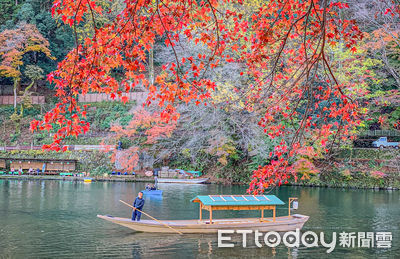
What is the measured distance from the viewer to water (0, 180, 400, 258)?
1093cm

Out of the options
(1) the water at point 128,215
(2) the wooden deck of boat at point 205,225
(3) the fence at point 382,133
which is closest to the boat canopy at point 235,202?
(2) the wooden deck of boat at point 205,225

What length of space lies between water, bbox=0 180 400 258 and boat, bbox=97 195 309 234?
0.31 meters

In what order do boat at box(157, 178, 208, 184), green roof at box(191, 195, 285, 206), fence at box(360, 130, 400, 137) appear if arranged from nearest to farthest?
1. green roof at box(191, 195, 285, 206)
2. boat at box(157, 178, 208, 184)
3. fence at box(360, 130, 400, 137)

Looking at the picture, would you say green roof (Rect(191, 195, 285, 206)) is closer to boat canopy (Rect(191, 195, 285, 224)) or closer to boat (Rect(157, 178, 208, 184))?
boat canopy (Rect(191, 195, 285, 224))

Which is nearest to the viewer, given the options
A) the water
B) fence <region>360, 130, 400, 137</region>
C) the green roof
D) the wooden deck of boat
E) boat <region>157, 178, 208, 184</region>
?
the water

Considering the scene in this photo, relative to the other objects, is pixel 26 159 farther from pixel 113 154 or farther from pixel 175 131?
pixel 175 131

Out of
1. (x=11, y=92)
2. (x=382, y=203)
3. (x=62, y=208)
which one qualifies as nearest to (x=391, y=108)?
(x=382, y=203)

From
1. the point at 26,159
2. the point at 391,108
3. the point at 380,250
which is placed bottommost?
the point at 380,250

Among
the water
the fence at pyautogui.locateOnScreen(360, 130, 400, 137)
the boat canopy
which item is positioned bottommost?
the water

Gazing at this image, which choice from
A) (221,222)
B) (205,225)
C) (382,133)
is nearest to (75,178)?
(221,222)

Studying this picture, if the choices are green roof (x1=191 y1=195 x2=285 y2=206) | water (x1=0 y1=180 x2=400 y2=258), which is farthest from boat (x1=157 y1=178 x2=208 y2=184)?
green roof (x1=191 y1=195 x2=285 y2=206)

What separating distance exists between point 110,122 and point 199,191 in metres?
14.8

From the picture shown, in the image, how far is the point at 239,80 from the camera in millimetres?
26406

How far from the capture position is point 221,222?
1343cm
